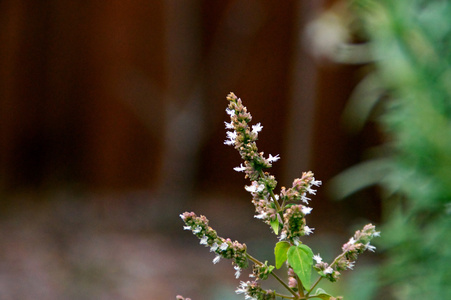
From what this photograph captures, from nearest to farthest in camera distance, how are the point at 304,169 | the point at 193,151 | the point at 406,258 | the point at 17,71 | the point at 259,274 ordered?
the point at 259,274, the point at 406,258, the point at 304,169, the point at 193,151, the point at 17,71

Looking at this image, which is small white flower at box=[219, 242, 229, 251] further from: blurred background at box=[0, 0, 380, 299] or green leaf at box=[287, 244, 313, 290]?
blurred background at box=[0, 0, 380, 299]

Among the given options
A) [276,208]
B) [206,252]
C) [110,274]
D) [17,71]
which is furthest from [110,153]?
[276,208]

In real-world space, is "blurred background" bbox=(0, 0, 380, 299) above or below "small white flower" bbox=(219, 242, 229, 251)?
above

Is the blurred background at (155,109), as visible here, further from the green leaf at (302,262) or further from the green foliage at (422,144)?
the green leaf at (302,262)

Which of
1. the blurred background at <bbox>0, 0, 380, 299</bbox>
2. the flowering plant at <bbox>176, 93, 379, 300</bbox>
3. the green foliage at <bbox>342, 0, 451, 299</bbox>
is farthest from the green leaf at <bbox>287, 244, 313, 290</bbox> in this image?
the blurred background at <bbox>0, 0, 380, 299</bbox>

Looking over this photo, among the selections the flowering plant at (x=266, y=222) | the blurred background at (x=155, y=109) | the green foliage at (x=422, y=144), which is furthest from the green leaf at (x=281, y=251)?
the blurred background at (x=155, y=109)

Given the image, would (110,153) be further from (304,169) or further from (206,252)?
(304,169)
